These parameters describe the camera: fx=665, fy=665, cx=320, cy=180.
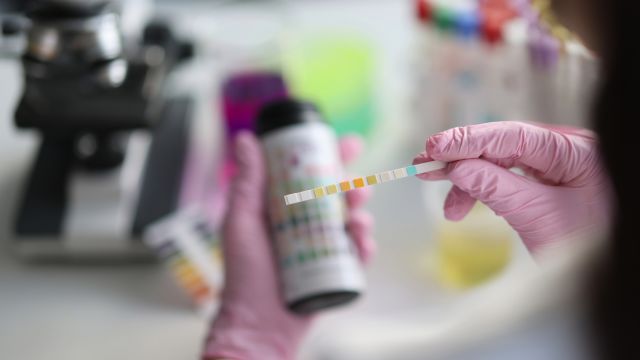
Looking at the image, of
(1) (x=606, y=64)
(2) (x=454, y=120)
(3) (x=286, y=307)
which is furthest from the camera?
(2) (x=454, y=120)

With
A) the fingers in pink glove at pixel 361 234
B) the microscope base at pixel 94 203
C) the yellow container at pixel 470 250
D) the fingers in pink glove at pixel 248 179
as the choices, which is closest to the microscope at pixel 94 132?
the microscope base at pixel 94 203

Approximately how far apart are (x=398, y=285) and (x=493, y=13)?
411mm

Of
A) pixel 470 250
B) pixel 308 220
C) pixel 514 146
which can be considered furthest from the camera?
pixel 470 250

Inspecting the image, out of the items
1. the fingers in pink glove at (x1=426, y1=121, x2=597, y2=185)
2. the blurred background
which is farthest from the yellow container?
the fingers in pink glove at (x1=426, y1=121, x2=597, y2=185)

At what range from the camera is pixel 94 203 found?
94 cm

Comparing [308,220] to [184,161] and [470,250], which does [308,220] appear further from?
[184,161]

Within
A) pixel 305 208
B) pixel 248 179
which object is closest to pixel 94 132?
pixel 248 179

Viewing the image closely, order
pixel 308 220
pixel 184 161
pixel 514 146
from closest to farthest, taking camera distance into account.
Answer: pixel 514 146 < pixel 308 220 < pixel 184 161

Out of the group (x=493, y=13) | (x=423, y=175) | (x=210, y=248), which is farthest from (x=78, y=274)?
(x=493, y=13)

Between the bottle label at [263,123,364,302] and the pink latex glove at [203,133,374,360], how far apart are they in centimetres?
3

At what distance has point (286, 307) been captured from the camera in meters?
0.76

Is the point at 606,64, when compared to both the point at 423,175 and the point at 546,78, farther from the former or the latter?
the point at 546,78

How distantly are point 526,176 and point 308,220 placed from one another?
10.3 inches

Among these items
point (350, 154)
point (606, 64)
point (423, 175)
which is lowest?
point (350, 154)
